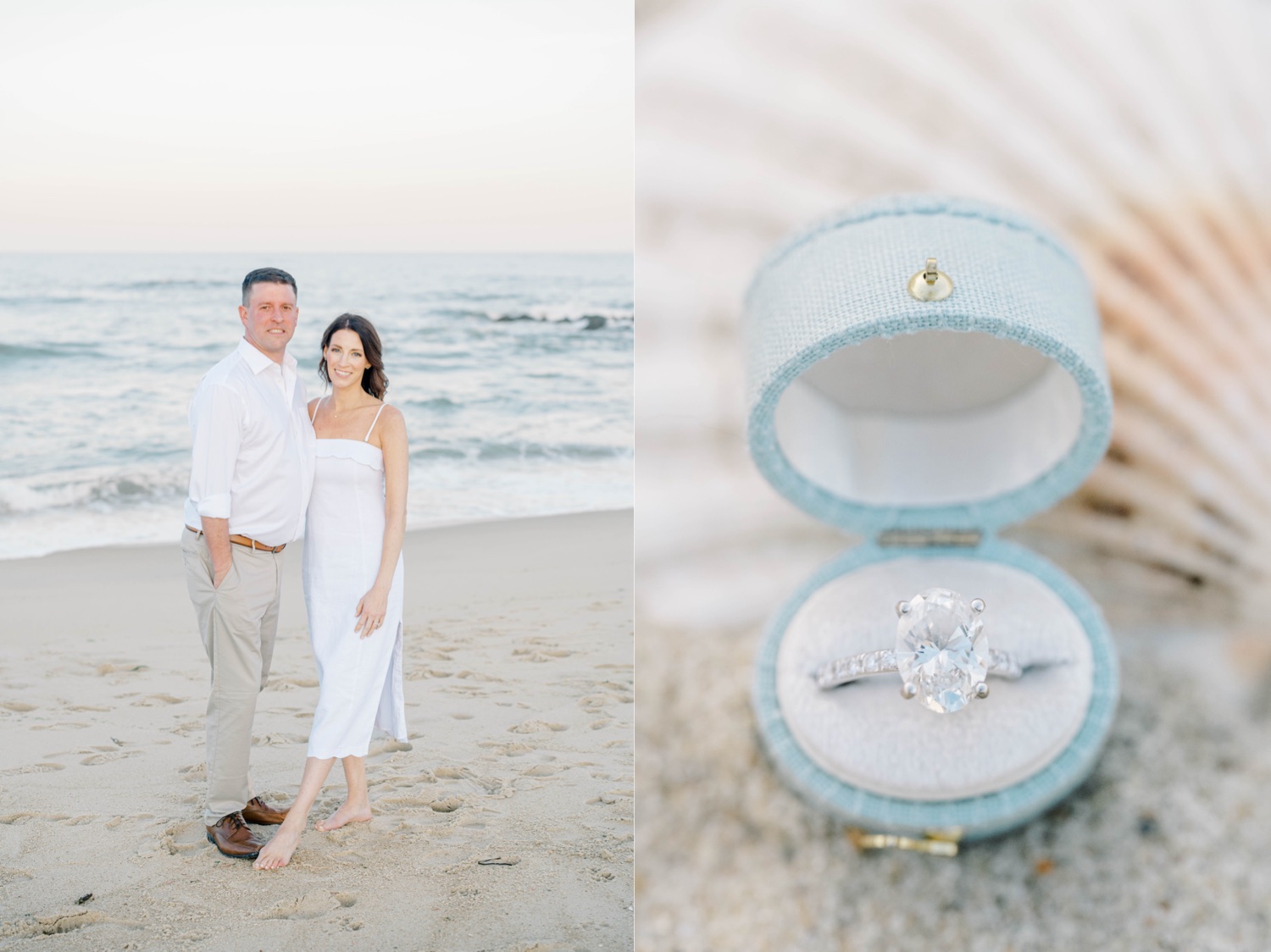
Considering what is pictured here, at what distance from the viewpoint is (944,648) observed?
752 mm

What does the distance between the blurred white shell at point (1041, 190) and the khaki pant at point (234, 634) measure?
65cm

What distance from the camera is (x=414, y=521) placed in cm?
110

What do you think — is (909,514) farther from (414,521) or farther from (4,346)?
(4,346)

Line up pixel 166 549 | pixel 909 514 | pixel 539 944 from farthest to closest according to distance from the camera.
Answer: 1. pixel 166 549
2. pixel 909 514
3. pixel 539 944

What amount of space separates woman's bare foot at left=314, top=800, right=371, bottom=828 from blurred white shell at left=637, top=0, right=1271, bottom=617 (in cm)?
58

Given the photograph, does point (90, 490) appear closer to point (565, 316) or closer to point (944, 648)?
point (565, 316)

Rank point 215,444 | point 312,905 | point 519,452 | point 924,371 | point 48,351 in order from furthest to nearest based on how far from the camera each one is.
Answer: point 519,452 → point 48,351 → point 924,371 → point 312,905 → point 215,444

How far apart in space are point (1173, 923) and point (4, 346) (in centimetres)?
145

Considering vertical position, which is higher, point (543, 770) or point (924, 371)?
point (924, 371)

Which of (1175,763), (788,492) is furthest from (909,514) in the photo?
(1175,763)

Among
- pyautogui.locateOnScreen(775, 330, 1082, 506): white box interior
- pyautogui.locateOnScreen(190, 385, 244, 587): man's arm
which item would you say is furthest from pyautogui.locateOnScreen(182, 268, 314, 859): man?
pyautogui.locateOnScreen(775, 330, 1082, 506): white box interior

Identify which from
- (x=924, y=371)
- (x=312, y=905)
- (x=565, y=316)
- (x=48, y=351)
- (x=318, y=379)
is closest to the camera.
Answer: (x=312, y=905)

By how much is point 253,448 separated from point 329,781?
0.33 m

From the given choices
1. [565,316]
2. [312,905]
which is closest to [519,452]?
[565,316]
